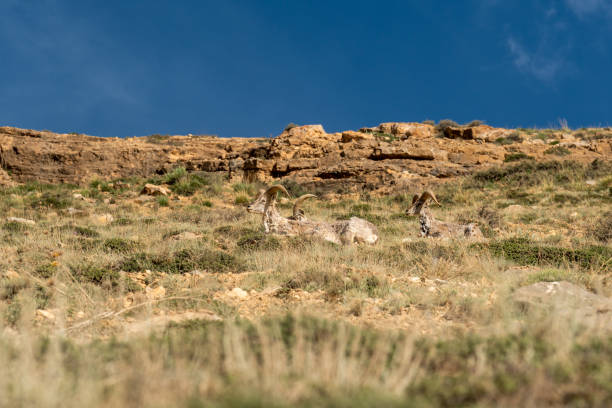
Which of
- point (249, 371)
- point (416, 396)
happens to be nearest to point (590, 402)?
point (416, 396)

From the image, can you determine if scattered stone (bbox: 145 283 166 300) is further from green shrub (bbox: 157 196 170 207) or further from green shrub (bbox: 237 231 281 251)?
green shrub (bbox: 157 196 170 207)

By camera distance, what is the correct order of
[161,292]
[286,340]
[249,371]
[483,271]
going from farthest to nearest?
[483,271]
[161,292]
[286,340]
[249,371]

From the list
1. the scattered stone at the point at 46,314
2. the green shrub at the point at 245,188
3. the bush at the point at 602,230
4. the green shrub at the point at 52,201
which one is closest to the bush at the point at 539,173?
the bush at the point at 602,230

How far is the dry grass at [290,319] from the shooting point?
7.54 feet

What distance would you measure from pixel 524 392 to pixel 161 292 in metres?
4.77

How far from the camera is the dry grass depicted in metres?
2.30

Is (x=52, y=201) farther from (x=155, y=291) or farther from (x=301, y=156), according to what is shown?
(x=155, y=291)

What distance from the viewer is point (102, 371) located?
2.79 meters

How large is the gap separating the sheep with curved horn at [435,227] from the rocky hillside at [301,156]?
28.5ft

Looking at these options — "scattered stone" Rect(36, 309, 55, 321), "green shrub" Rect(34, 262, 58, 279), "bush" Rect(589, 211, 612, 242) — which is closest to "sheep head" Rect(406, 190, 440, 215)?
"bush" Rect(589, 211, 612, 242)

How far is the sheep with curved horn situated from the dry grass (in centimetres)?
57

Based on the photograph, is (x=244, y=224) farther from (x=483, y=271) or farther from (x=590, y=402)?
(x=590, y=402)

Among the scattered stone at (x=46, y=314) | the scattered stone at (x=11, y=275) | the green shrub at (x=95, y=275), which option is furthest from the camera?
the green shrub at (x=95, y=275)

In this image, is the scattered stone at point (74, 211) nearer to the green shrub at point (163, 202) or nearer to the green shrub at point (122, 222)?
the green shrub at point (122, 222)
